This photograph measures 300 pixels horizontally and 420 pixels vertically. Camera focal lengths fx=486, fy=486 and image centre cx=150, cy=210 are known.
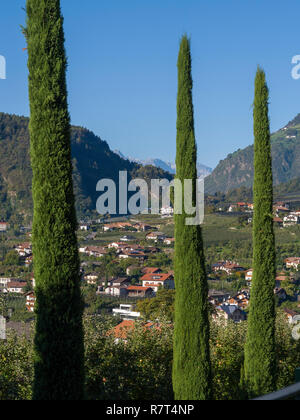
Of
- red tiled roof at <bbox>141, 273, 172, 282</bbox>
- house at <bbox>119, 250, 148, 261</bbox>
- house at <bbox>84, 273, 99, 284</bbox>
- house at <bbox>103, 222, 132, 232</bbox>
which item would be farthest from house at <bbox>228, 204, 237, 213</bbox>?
red tiled roof at <bbox>141, 273, 172, 282</bbox>

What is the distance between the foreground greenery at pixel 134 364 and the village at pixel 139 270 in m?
12.1

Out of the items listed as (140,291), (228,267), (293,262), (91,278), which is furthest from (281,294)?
(91,278)

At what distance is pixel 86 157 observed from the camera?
101m

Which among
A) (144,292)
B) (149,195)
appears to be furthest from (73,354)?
(149,195)

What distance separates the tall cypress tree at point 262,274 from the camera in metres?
7.86

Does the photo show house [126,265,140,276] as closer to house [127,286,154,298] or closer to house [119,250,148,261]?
house [119,250,148,261]

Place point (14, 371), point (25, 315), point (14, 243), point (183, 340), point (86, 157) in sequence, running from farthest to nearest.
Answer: point (86, 157), point (14, 243), point (25, 315), point (14, 371), point (183, 340)

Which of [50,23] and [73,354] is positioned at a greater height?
[50,23]

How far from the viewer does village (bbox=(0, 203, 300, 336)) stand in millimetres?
33781

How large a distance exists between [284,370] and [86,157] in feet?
309

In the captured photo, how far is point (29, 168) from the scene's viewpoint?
7650cm

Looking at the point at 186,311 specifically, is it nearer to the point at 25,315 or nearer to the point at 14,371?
the point at 14,371

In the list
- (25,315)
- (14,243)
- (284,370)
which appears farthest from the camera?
(14,243)

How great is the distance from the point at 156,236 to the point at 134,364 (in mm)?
59304
